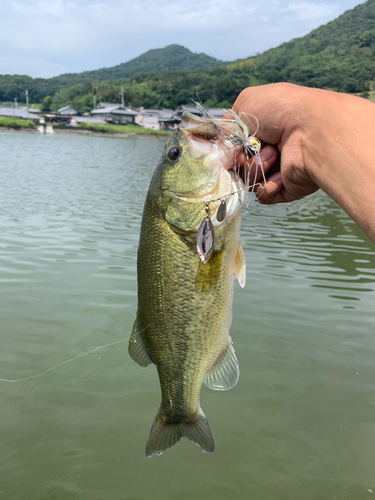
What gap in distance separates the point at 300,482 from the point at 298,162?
2.79 metres

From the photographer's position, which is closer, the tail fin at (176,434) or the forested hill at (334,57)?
the tail fin at (176,434)

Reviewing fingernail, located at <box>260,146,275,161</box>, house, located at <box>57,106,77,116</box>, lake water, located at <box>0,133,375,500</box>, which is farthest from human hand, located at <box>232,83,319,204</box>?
house, located at <box>57,106,77,116</box>

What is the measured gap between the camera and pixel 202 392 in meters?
4.40

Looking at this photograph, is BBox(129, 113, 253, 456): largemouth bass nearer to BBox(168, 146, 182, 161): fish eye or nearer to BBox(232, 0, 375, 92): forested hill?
BBox(168, 146, 182, 161): fish eye

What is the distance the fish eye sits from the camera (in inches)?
82.7

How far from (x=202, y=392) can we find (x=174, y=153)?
10.2 ft

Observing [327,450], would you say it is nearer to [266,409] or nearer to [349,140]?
[266,409]

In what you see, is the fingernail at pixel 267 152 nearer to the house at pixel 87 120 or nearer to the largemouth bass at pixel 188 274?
the largemouth bass at pixel 188 274

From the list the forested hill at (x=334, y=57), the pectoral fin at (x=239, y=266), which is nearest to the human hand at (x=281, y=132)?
the pectoral fin at (x=239, y=266)

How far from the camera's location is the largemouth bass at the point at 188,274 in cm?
206

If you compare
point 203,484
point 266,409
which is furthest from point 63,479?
point 266,409

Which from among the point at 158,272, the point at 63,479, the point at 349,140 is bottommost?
the point at 63,479

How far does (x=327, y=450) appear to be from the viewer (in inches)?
148

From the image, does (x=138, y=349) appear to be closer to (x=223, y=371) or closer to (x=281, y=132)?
(x=223, y=371)
